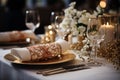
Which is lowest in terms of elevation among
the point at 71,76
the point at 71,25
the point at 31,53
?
the point at 71,76

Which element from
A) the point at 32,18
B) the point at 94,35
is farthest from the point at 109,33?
the point at 32,18

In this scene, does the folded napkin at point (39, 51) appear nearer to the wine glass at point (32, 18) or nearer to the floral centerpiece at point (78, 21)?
the floral centerpiece at point (78, 21)

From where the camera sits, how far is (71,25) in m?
1.78

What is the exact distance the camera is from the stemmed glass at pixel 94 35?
1.50 metres

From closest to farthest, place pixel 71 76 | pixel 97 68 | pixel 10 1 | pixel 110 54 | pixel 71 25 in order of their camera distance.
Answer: pixel 71 76 → pixel 97 68 → pixel 110 54 → pixel 71 25 → pixel 10 1

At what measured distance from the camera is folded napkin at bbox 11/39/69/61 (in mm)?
1392

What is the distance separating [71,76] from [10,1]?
499cm

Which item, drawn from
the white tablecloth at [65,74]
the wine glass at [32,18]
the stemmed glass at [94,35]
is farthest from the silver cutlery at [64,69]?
the wine glass at [32,18]

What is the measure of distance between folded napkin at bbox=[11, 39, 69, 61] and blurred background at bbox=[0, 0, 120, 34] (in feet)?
7.96

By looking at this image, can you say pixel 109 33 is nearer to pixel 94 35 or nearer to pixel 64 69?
pixel 94 35

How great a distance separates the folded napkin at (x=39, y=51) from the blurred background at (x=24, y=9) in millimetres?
2425

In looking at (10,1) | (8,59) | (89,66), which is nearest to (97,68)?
(89,66)

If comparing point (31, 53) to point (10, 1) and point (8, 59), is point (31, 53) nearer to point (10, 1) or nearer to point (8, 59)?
point (8, 59)

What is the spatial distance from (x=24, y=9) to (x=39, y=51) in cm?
472
